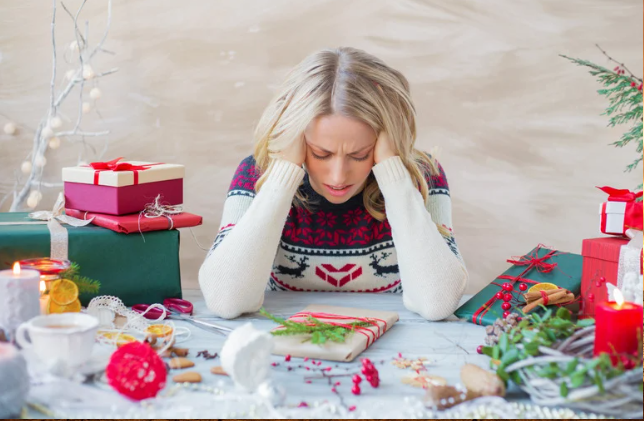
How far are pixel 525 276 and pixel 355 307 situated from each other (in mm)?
398

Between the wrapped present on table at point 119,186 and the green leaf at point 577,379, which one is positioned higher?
the wrapped present on table at point 119,186

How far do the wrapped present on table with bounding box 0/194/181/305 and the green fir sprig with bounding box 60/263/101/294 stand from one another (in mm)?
25

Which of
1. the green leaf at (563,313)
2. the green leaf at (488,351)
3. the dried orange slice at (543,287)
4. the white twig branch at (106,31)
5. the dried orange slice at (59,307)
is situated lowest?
the green leaf at (488,351)

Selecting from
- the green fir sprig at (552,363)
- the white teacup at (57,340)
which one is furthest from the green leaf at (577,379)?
the white teacup at (57,340)

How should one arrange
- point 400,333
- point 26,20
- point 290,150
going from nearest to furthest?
point 400,333, point 290,150, point 26,20

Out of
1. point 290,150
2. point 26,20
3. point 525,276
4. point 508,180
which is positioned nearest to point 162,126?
point 26,20

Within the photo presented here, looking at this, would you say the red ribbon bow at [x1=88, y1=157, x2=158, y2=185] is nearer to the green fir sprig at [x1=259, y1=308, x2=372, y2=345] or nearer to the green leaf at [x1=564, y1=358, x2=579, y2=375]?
the green fir sprig at [x1=259, y1=308, x2=372, y2=345]

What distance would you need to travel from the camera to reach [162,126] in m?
2.70

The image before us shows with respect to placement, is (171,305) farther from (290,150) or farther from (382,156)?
(382,156)

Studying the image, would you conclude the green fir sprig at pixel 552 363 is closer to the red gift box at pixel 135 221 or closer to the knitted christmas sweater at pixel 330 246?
the knitted christmas sweater at pixel 330 246

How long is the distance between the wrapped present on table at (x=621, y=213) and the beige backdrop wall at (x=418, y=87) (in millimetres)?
1506

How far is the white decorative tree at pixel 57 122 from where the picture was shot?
2.32 meters

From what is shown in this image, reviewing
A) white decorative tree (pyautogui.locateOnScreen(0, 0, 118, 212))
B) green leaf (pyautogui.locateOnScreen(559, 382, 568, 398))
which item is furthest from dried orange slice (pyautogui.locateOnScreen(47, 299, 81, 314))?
white decorative tree (pyautogui.locateOnScreen(0, 0, 118, 212))

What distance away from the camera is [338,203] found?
5.64 feet
